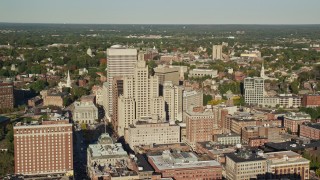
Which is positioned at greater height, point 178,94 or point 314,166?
point 178,94

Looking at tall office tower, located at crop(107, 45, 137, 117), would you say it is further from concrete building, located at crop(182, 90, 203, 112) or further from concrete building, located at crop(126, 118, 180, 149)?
concrete building, located at crop(126, 118, 180, 149)

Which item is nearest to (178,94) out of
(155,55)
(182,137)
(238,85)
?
(182,137)

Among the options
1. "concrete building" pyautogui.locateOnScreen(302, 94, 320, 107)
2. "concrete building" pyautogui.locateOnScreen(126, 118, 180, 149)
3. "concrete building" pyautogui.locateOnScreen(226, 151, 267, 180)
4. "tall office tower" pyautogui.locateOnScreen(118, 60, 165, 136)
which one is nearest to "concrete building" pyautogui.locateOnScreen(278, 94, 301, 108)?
"concrete building" pyautogui.locateOnScreen(302, 94, 320, 107)

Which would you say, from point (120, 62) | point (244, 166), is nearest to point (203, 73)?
point (120, 62)

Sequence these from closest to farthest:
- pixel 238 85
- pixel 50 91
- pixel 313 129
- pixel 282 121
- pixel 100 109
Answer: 1. pixel 313 129
2. pixel 282 121
3. pixel 100 109
4. pixel 50 91
5. pixel 238 85

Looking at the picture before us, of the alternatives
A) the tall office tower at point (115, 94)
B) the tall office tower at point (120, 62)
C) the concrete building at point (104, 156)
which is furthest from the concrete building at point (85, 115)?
the concrete building at point (104, 156)

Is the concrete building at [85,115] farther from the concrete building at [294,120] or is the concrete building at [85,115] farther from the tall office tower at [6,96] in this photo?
the concrete building at [294,120]

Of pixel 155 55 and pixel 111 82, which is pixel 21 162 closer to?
pixel 111 82
